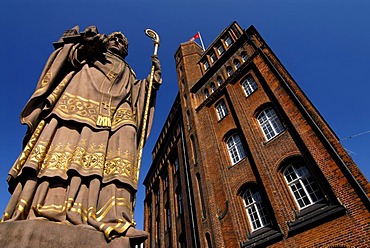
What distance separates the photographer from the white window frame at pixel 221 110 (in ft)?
53.4

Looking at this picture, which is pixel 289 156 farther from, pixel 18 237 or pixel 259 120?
pixel 18 237

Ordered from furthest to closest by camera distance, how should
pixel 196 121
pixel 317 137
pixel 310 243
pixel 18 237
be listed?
1. pixel 196 121
2. pixel 317 137
3. pixel 310 243
4. pixel 18 237

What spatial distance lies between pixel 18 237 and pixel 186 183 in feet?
51.2

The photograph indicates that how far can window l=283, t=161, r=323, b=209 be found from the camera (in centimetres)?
926

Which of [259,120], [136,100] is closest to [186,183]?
[259,120]

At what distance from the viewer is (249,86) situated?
15.3 m

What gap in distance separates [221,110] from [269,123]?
15.5 ft

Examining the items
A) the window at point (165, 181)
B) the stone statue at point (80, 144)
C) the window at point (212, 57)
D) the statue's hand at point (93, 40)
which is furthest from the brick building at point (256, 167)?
the statue's hand at point (93, 40)

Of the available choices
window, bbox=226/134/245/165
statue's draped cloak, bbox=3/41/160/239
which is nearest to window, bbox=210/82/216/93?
window, bbox=226/134/245/165

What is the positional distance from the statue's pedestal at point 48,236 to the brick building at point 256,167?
8.27 m

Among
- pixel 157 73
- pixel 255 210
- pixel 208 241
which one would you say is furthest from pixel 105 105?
pixel 208 241

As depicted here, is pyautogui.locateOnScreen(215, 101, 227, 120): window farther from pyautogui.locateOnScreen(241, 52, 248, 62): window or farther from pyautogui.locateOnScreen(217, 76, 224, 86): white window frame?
pyautogui.locateOnScreen(241, 52, 248, 62): window

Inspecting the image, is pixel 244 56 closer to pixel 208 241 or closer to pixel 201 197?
pixel 201 197

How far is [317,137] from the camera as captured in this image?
32.0 ft
